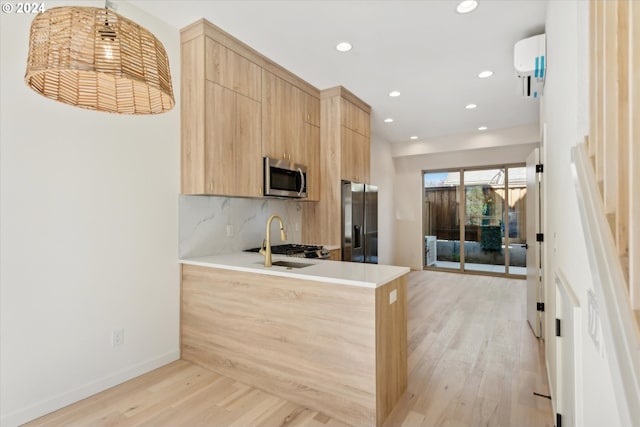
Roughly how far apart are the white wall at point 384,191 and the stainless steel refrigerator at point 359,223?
179 cm

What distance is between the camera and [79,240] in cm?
226

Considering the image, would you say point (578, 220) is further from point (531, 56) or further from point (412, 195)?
point (412, 195)

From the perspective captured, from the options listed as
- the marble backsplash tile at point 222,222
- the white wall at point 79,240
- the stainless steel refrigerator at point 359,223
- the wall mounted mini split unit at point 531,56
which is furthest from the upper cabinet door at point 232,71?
the wall mounted mini split unit at point 531,56

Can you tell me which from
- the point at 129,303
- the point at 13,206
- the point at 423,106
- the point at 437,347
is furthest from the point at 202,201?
the point at 423,106

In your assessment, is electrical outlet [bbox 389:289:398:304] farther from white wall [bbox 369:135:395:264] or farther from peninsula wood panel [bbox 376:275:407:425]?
white wall [bbox 369:135:395:264]

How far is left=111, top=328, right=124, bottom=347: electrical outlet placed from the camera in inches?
96.0

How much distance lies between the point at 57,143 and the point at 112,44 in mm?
1381

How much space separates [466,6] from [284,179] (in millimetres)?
2203

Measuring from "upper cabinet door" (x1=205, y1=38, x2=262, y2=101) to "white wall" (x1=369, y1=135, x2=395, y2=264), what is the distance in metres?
3.54

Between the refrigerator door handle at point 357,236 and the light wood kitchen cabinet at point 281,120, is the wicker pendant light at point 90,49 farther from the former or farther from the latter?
the refrigerator door handle at point 357,236

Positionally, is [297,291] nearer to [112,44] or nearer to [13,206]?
[112,44]

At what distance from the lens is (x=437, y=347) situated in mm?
3111

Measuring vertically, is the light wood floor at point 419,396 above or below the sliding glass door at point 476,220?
below

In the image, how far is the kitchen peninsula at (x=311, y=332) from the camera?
195 centimetres
